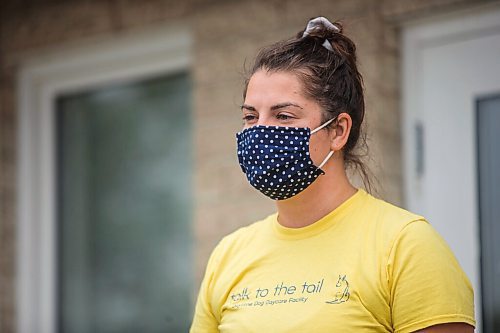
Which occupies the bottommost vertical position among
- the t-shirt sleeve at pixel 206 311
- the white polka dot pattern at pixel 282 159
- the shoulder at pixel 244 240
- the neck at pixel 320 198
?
the t-shirt sleeve at pixel 206 311

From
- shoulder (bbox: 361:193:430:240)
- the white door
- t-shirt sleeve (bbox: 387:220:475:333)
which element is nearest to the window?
the white door

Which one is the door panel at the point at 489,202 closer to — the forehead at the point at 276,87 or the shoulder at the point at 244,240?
the shoulder at the point at 244,240

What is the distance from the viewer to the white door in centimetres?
416

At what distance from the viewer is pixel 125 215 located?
5602mm

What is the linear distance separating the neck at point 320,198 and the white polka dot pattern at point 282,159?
46mm

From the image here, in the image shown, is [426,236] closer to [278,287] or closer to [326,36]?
[278,287]

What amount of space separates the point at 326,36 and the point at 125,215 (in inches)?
117

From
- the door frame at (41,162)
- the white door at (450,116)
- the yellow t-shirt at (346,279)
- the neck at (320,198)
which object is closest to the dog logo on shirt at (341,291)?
the yellow t-shirt at (346,279)

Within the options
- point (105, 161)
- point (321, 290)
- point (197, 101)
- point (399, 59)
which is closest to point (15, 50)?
point (105, 161)

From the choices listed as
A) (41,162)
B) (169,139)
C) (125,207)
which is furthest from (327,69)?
(41,162)

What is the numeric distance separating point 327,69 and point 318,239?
46cm

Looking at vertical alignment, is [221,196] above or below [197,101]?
below

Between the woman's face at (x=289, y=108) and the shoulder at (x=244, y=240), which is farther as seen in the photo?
the shoulder at (x=244, y=240)

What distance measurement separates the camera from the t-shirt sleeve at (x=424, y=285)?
2.44m
